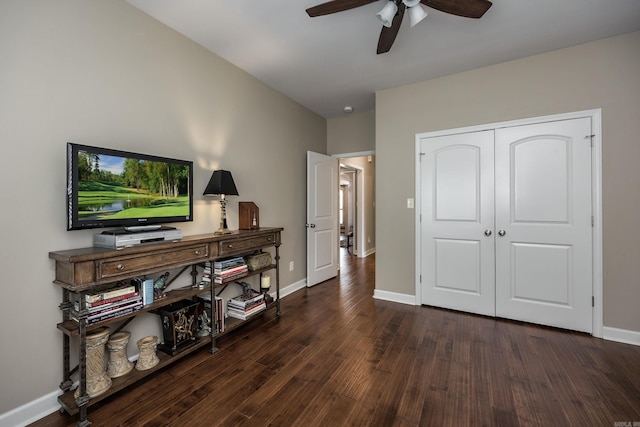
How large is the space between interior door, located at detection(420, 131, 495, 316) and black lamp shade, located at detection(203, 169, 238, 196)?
2.20 m

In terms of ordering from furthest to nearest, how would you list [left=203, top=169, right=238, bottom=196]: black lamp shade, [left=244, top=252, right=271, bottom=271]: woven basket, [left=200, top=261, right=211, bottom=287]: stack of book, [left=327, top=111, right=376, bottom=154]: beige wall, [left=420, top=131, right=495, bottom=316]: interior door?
[left=327, top=111, right=376, bottom=154]: beige wall → [left=420, top=131, right=495, bottom=316]: interior door → [left=244, top=252, right=271, bottom=271]: woven basket → [left=203, top=169, right=238, bottom=196]: black lamp shade → [left=200, top=261, right=211, bottom=287]: stack of book

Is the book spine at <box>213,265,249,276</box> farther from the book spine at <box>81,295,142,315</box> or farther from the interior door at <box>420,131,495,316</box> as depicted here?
the interior door at <box>420,131,495,316</box>

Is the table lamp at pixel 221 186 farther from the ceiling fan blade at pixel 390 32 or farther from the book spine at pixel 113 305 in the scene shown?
the ceiling fan blade at pixel 390 32

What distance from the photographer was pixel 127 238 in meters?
1.68

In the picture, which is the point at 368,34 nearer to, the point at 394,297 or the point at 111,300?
the point at 111,300

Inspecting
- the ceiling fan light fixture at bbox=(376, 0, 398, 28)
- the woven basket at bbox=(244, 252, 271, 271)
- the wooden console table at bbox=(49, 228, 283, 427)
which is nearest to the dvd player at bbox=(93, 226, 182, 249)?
the wooden console table at bbox=(49, 228, 283, 427)

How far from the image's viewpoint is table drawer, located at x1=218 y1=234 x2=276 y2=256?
2.30 meters

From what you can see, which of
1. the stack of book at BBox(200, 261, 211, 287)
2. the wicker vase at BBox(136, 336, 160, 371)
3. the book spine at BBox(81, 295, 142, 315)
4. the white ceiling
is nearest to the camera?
the book spine at BBox(81, 295, 142, 315)

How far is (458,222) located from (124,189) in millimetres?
3163

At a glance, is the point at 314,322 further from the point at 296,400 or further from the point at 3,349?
the point at 3,349

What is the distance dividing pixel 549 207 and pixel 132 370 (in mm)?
3786

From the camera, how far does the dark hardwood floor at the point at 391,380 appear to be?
154 cm

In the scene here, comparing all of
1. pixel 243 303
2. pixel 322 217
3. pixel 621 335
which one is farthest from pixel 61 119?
pixel 621 335

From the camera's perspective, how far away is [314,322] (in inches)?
110
